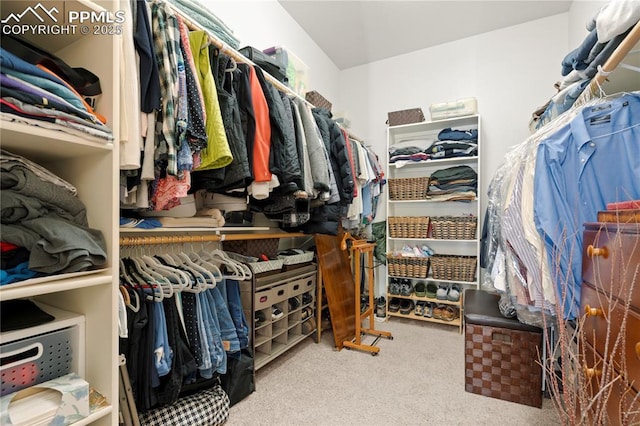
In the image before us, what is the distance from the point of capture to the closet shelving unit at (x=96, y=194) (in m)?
0.82

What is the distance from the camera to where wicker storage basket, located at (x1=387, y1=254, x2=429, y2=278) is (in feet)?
10.1

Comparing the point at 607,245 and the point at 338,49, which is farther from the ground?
the point at 338,49

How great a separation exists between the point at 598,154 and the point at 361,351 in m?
1.93

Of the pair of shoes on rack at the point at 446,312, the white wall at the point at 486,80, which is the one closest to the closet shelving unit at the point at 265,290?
the pair of shoes on rack at the point at 446,312

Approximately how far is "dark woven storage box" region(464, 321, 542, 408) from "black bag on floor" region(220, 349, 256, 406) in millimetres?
1307

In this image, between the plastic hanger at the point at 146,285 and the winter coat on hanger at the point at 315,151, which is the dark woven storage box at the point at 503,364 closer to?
the winter coat on hanger at the point at 315,151

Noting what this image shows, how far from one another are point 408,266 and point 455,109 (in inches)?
63.3

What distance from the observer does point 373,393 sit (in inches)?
72.2

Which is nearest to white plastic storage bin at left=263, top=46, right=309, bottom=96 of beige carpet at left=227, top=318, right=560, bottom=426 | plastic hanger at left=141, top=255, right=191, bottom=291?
plastic hanger at left=141, top=255, right=191, bottom=291

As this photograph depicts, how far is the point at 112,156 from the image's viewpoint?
848 mm

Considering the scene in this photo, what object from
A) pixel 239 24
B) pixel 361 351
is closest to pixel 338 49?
pixel 239 24

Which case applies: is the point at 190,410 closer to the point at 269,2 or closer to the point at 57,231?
the point at 57,231

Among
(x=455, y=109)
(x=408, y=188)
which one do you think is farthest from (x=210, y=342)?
(x=455, y=109)

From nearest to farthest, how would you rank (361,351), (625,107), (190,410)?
1. (625,107)
2. (190,410)
3. (361,351)
